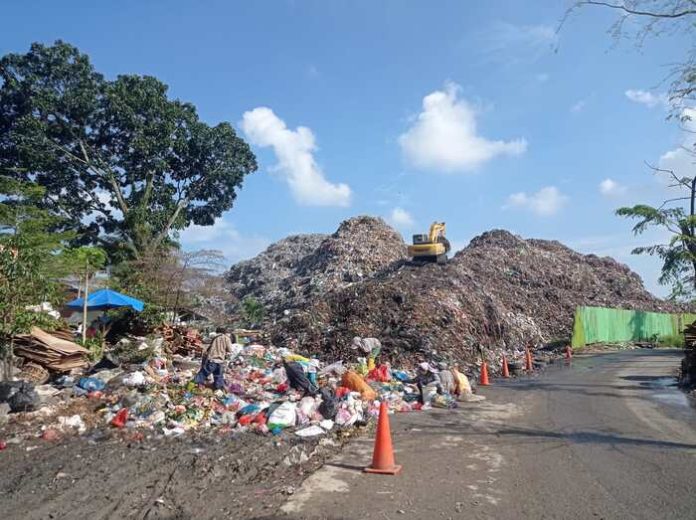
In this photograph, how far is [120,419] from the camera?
815 centimetres

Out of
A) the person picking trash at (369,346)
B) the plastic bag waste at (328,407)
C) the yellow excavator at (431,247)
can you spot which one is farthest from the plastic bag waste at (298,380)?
Result: the yellow excavator at (431,247)

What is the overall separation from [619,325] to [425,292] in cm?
1289

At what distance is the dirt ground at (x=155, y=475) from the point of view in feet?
16.1

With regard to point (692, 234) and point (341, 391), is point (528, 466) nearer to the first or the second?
point (341, 391)

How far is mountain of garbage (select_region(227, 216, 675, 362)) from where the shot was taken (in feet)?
56.0

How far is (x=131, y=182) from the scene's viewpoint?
90.1 feet

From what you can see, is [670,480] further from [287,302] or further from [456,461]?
[287,302]

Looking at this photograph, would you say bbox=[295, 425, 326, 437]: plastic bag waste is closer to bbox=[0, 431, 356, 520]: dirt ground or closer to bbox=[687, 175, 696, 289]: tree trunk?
bbox=[0, 431, 356, 520]: dirt ground

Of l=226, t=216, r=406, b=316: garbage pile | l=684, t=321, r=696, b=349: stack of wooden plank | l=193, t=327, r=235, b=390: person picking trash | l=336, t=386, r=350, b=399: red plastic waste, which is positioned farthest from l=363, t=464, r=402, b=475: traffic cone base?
l=226, t=216, r=406, b=316: garbage pile

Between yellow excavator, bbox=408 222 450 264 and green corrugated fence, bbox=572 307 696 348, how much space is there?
6.11m

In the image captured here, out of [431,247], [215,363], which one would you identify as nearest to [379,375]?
[215,363]

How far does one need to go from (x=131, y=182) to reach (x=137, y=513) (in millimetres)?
24959

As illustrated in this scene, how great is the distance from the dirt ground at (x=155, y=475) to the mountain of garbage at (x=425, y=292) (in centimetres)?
858

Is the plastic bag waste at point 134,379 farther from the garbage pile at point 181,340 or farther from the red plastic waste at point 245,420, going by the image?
the garbage pile at point 181,340
